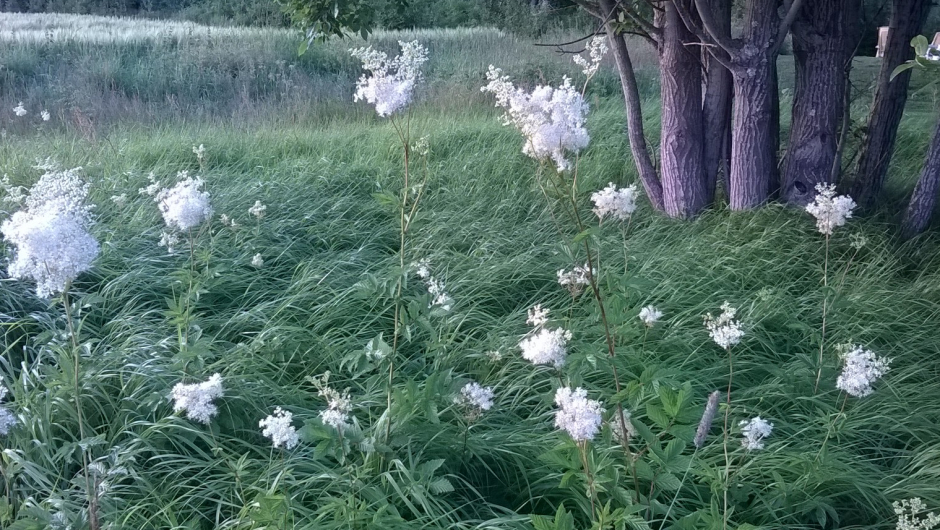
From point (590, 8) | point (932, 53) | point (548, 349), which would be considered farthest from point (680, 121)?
point (548, 349)

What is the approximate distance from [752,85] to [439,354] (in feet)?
10.2

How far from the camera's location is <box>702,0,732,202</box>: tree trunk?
5.56m

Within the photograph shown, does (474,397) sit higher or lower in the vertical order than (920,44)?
lower

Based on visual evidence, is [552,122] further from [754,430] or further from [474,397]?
[754,430]

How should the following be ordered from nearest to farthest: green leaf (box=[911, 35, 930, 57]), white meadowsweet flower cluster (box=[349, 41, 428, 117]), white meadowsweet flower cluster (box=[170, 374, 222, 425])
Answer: white meadowsweet flower cluster (box=[170, 374, 222, 425]) < green leaf (box=[911, 35, 930, 57]) < white meadowsweet flower cluster (box=[349, 41, 428, 117])

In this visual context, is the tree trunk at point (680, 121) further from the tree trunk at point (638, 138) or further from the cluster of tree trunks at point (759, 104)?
the tree trunk at point (638, 138)

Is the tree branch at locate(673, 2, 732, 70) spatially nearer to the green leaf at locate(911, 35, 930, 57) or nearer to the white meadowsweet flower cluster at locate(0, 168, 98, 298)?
the green leaf at locate(911, 35, 930, 57)

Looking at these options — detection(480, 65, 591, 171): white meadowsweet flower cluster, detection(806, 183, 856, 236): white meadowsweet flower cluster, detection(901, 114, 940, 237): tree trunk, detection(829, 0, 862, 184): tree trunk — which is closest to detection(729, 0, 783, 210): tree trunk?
detection(829, 0, 862, 184): tree trunk

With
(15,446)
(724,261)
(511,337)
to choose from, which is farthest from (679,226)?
(15,446)

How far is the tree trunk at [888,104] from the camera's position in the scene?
17.8 feet

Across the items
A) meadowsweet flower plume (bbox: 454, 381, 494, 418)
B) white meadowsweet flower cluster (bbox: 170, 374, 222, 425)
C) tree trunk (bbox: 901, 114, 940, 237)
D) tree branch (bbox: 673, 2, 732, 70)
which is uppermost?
tree branch (bbox: 673, 2, 732, 70)

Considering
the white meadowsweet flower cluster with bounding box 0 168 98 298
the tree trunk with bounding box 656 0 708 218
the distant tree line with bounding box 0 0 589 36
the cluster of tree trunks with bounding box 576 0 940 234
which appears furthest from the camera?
the distant tree line with bounding box 0 0 589 36

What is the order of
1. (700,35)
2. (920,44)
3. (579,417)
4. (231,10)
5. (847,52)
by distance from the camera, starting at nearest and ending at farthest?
(579,417) → (920,44) → (700,35) → (847,52) → (231,10)

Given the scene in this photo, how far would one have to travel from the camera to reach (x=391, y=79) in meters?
2.62
